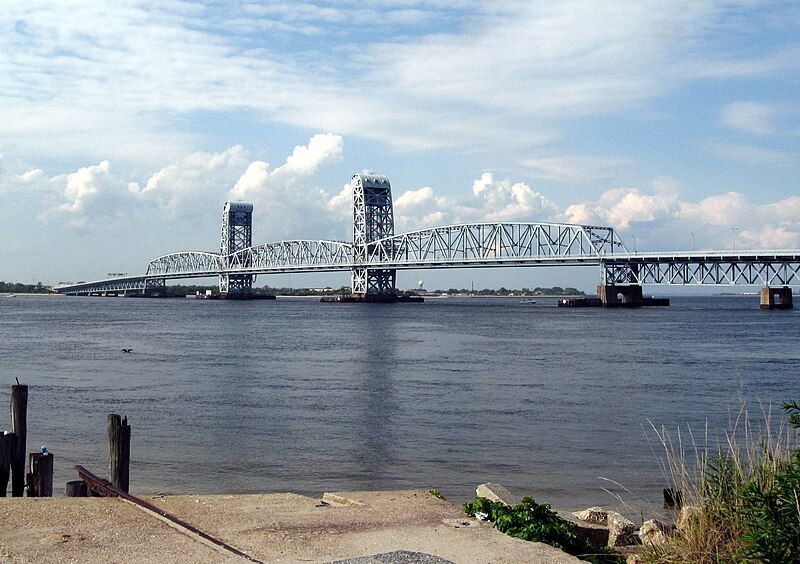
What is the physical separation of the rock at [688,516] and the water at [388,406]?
243 centimetres

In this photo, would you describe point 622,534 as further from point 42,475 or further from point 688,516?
point 42,475

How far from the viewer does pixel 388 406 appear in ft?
87.7

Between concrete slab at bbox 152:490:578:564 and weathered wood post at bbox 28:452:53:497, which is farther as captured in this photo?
weathered wood post at bbox 28:452:53:497

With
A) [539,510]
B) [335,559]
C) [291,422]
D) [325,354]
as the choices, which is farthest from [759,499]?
[325,354]

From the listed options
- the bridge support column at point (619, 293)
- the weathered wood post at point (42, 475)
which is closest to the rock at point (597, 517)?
the weathered wood post at point (42, 475)

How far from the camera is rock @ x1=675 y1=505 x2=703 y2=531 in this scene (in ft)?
27.5

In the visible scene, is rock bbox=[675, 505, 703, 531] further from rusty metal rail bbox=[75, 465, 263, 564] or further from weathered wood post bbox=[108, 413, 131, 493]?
weathered wood post bbox=[108, 413, 131, 493]

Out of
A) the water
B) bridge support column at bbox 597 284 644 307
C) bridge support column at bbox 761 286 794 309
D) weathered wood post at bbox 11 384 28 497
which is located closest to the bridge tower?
bridge support column at bbox 597 284 644 307

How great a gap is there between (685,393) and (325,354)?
2196cm

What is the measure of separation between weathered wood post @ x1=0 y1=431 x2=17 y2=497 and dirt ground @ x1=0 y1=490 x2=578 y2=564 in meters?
2.18

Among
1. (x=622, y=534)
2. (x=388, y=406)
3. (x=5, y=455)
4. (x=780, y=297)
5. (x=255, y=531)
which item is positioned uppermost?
(x=780, y=297)

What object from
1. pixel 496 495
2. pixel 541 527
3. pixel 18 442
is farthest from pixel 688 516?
pixel 18 442

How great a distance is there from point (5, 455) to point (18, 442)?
1.98 feet

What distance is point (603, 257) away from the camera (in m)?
130
